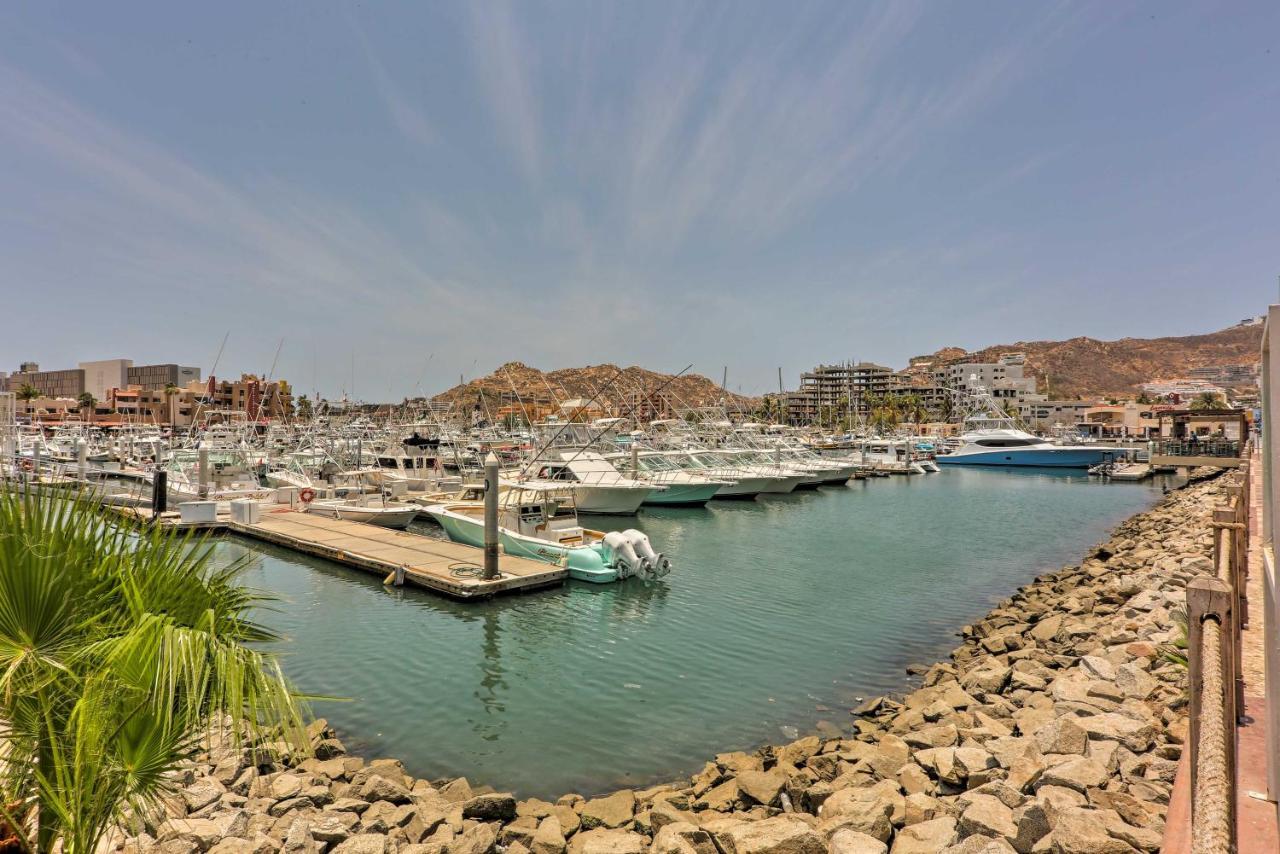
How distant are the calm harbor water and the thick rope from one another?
495 cm

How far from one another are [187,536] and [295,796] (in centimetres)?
630

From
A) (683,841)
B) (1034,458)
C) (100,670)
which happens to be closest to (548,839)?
(683,841)

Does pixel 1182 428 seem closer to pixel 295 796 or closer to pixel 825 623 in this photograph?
pixel 825 623

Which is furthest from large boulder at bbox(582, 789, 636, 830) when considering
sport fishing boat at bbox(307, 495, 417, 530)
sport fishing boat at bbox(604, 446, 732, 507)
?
sport fishing boat at bbox(604, 446, 732, 507)

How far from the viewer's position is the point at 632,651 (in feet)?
54.9

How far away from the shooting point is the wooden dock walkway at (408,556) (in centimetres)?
2123

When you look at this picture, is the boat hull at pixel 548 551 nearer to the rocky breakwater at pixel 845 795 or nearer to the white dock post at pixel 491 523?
the white dock post at pixel 491 523

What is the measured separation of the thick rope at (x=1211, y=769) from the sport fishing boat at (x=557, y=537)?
19.3 meters

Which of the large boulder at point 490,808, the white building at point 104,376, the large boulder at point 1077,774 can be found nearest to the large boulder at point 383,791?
the large boulder at point 490,808

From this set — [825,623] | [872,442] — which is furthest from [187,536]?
[872,442]

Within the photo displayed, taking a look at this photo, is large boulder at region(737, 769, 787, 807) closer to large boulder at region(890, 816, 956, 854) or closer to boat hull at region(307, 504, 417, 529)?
large boulder at region(890, 816, 956, 854)

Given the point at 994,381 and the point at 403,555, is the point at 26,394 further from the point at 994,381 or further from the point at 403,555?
the point at 994,381

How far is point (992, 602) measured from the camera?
22016 millimetres

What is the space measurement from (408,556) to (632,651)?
38.7ft
